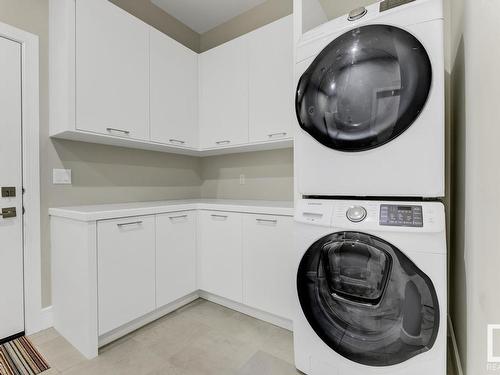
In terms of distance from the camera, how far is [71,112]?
1.62 meters

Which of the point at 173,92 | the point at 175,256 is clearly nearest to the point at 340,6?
the point at 173,92

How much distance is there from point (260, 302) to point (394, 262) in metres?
1.10

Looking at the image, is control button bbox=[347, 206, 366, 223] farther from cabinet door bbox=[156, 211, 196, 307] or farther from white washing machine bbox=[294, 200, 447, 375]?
cabinet door bbox=[156, 211, 196, 307]

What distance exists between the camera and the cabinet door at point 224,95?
2.20 meters

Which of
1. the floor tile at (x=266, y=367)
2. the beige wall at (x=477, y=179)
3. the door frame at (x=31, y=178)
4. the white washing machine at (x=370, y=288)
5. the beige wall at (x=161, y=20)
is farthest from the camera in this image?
the beige wall at (x=161, y=20)

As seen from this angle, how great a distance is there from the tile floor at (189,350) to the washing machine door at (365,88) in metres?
1.31

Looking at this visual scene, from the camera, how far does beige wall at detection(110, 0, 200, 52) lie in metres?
2.32

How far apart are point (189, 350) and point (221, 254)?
69 cm

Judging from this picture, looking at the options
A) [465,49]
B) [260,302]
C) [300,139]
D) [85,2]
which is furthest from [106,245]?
[465,49]

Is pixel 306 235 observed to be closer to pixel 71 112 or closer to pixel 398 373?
pixel 398 373

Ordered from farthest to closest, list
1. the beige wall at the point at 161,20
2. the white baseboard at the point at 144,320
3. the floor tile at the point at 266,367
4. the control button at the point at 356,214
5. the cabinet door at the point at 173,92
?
the beige wall at the point at 161,20 → the cabinet door at the point at 173,92 → the white baseboard at the point at 144,320 → the floor tile at the point at 266,367 → the control button at the point at 356,214

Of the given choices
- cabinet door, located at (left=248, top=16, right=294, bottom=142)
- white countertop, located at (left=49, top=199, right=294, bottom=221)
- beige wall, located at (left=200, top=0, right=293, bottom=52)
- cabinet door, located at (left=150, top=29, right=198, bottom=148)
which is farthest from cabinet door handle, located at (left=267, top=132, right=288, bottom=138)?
beige wall, located at (left=200, top=0, right=293, bottom=52)

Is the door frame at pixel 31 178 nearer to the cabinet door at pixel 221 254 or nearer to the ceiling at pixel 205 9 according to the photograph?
the cabinet door at pixel 221 254

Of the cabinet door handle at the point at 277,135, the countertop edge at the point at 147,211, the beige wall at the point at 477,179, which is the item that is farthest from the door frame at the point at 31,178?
the beige wall at the point at 477,179
